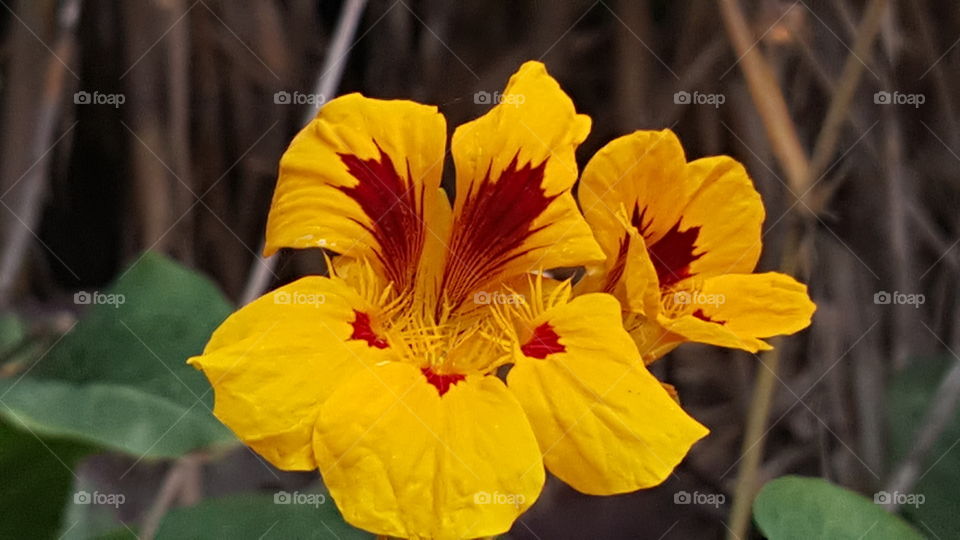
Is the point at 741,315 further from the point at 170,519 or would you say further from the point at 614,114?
the point at 614,114

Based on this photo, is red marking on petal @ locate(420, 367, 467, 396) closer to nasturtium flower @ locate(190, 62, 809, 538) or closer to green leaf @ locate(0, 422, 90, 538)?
nasturtium flower @ locate(190, 62, 809, 538)

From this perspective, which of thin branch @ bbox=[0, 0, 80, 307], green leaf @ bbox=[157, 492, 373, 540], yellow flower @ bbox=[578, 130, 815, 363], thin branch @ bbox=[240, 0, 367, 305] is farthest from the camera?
thin branch @ bbox=[0, 0, 80, 307]

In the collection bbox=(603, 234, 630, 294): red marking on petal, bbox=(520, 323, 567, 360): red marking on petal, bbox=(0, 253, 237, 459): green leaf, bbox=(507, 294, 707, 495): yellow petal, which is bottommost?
bbox=(0, 253, 237, 459): green leaf

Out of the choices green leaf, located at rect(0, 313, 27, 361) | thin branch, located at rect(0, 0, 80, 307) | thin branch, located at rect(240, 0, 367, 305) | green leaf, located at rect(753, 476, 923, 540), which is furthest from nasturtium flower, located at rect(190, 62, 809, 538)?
thin branch, located at rect(0, 0, 80, 307)

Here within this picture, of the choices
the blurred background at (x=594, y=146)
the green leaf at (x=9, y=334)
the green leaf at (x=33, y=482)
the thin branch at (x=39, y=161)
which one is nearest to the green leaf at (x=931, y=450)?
the blurred background at (x=594, y=146)

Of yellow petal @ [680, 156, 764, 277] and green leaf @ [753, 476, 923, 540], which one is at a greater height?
yellow petal @ [680, 156, 764, 277]

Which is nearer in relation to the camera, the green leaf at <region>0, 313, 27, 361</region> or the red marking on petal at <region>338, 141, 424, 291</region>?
the red marking on petal at <region>338, 141, 424, 291</region>

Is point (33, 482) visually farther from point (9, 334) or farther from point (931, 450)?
point (931, 450)

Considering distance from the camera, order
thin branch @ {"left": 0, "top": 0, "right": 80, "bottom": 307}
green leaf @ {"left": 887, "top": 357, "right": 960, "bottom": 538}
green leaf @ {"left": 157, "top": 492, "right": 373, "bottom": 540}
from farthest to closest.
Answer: thin branch @ {"left": 0, "top": 0, "right": 80, "bottom": 307}, green leaf @ {"left": 887, "top": 357, "right": 960, "bottom": 538}, green leaf @ {"left": 157, "top": 492, "right": 373, "bottom": 540}
